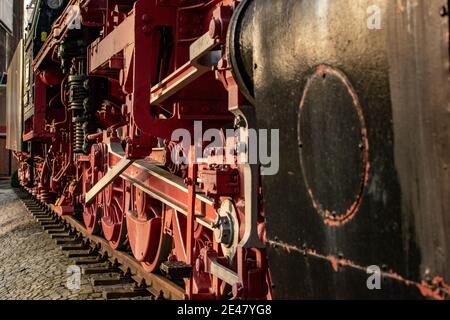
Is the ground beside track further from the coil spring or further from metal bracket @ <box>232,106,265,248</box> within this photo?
metal bracket @ <box>232,106,265,248</box>

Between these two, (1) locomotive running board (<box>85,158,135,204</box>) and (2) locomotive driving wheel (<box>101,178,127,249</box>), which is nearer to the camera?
Result: (1) locomotive running board (<box>85,158,135,204</box>)

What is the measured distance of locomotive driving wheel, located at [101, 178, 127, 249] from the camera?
4832 millimetres

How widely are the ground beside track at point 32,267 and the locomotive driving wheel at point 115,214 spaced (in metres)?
0.49

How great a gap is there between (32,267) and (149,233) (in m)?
1.65

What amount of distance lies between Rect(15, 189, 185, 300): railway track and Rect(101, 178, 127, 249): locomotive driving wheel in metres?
0.12

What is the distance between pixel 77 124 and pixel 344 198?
4.98 m

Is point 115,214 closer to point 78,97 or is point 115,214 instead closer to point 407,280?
point 78,97

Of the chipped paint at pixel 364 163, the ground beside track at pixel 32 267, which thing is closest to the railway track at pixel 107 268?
the ground beside track at pixel 32 267

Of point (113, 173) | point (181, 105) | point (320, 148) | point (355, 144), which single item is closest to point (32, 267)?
point (113, 173)

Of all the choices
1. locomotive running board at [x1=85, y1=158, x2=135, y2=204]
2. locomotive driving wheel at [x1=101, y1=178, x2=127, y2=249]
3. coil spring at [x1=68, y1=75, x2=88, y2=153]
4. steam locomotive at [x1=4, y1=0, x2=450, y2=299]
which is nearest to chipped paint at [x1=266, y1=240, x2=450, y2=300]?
steam locomotive at [x1=4, y1=0, x2=450, y2=299]

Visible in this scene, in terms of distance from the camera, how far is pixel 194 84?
124 inches

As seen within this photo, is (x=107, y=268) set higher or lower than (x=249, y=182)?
lower

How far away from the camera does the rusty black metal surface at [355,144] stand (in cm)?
90

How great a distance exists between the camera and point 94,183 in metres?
5.63
